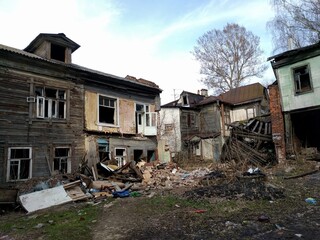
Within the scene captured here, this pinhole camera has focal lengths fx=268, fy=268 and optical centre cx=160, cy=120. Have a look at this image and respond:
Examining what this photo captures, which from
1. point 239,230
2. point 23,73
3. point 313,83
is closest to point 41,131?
point 23,73

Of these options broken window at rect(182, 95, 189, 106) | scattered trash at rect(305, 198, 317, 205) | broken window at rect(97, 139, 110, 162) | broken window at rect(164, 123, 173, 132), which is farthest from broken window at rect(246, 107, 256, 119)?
scattered trash at rect(305, 198, 317, 205)

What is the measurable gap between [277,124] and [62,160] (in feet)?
39.8

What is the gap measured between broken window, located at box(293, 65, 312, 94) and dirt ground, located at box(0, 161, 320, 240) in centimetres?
615

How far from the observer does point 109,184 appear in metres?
12.9

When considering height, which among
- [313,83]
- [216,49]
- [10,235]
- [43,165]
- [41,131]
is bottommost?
[10,235]

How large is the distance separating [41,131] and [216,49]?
1137 inches

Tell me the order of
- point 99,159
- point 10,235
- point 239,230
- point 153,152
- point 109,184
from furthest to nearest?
point 153,152 < point 99,159 < point 109,184 < point 10,235 < point 239,230

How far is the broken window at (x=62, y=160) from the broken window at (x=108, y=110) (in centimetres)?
319

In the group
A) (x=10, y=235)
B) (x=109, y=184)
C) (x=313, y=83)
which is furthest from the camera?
(x=313, y=83)

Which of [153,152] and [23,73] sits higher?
[23,73]

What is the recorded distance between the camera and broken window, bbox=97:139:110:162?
16023 millimetres

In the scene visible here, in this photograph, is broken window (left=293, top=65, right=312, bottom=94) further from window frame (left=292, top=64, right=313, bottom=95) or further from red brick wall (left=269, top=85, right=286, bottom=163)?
red brick wall (left=269, top=85, right=286, bottom=163)

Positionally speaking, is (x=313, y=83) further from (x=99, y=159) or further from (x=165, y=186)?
(x=99, y=159)


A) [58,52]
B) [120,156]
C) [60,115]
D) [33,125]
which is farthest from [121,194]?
[58,52]
